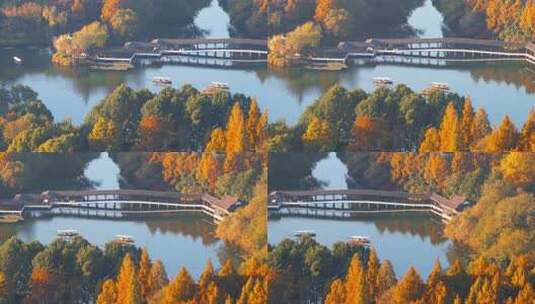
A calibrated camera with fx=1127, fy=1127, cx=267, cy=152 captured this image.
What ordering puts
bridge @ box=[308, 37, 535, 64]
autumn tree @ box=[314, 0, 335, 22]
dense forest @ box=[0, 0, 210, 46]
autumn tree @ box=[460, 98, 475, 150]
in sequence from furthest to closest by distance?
1. dense forest @ box=[0, 0, 210, 46]
2. autumn tree @ box=[314, 0, 335, 22]
3. bridge @ box=[308, 37, 535, 64]
4. autumn tree @ box=[460, 98, 475, 150]

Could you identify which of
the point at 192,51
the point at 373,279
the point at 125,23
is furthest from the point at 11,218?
the point at 373,279

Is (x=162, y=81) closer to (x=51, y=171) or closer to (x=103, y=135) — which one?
(x=103, y=135)

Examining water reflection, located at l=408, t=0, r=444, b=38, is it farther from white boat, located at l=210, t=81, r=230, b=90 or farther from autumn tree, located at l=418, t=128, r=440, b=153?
white boat, located at l=210, t=81, r=230, b=90

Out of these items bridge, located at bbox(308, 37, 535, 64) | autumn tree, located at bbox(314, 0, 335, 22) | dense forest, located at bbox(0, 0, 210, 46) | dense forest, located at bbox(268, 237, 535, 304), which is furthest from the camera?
dense forest, located at bbox(0, 0, 210, 46)

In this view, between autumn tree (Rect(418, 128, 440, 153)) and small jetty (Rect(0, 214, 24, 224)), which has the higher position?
autumn tree (Rect(418, 128, 440, 153))

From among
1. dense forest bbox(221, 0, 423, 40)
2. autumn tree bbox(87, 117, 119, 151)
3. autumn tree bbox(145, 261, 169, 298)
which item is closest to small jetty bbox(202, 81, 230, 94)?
dense forest bbox(221, 0, 423, 40)

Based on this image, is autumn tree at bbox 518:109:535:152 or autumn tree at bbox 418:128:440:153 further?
autumn tree at bbox 418:128:440:153
